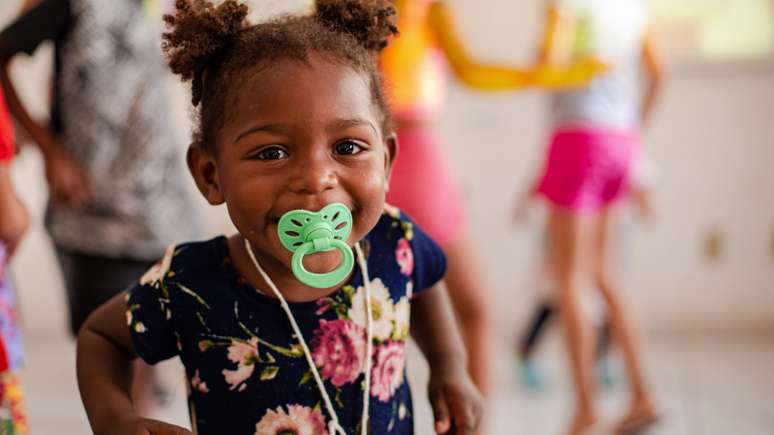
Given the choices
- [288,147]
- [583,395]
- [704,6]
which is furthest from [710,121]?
[288,147]

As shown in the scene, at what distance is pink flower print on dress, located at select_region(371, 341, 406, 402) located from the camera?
955mm

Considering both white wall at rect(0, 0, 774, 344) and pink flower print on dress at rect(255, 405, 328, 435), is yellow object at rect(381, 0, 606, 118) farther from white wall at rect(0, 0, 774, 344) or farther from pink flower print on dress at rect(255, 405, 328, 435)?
white wall at rect(0, 0, 774, 344)

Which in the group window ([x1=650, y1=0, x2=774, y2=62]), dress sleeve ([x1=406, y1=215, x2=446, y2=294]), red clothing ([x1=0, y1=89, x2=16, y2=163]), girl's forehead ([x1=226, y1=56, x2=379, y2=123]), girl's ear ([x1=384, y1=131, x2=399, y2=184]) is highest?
window ([x1=650, y1=0, x2=774, y2=62])

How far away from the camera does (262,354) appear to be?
91 cm

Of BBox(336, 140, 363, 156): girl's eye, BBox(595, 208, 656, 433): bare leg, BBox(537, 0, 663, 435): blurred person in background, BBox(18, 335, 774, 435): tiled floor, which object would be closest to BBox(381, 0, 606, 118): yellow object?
BBox(537, 0, 663, 435): blurred person in background

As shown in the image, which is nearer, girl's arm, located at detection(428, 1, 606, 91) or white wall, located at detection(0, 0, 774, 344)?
girl's arm, located at detection(428, 1, 606, 91)

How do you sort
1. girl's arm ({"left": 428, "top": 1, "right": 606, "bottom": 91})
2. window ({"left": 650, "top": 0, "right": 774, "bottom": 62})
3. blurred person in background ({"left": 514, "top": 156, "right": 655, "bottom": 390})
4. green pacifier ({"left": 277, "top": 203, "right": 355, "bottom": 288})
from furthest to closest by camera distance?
1. window ({"left": 650, "top": 0, "right": 774, "bottom": 62})
2. blurred person in background ({"left": 514, "top": 156, "right": 655, "bottom": 390})
3. girl's arm ({"left": 428, "top": 1, "right": 606, "bottom": 91})
4. green pacifier ({"left": 277, "top": 203, "right": 355, "bottom": 288})

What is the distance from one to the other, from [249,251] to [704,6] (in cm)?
276

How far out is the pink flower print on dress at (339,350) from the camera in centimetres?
93

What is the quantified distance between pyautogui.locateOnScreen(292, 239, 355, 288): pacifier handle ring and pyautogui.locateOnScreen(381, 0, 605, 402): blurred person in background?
95 centimetres

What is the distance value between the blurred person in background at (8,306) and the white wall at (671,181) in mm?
1879

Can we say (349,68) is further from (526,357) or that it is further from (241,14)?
(526,357)

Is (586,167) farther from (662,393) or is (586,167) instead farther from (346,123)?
(346,123)

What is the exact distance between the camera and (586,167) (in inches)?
86.7
